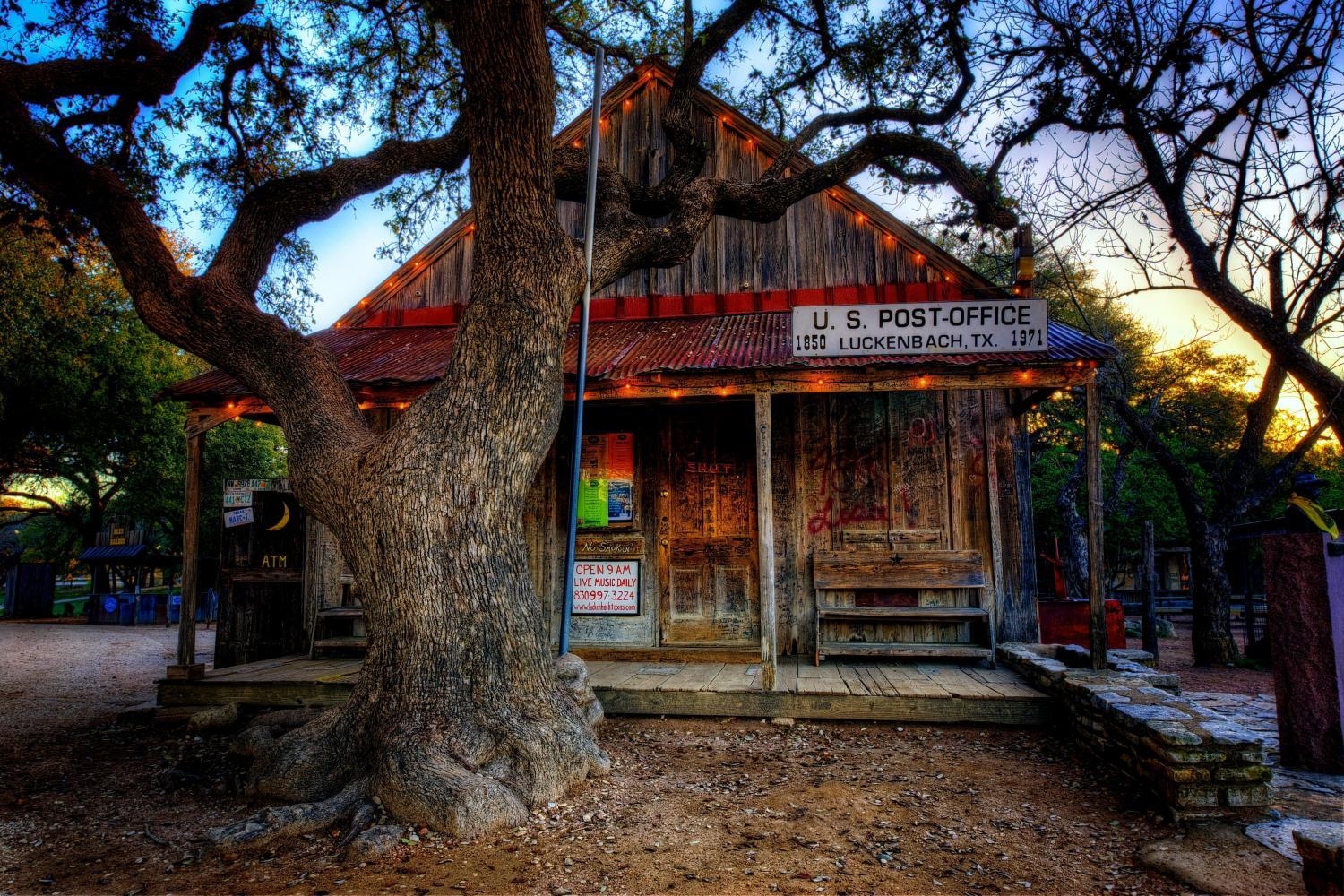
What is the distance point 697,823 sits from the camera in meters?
4.07

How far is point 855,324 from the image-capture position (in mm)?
6156

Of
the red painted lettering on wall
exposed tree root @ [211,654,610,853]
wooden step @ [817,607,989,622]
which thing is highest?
the red painted lettering on wall

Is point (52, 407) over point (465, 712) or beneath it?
over

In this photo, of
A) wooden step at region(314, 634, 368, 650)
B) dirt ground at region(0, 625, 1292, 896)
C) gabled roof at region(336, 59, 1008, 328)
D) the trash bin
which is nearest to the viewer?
dirt ground at region(0, 625, 1292, 896)

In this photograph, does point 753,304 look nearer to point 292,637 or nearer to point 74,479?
point 292,637

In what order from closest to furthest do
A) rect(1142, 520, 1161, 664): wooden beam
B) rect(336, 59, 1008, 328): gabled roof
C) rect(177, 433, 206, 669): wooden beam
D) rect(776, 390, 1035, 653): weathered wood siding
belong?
rect(177, 433, 206, 669): wooden beam, rect(776, 390, 1035, 653): weathered wood siding, rect(336, 59, 1008, 328): gabled roof, rect(1142, 520, 1161, 664): wooden beam

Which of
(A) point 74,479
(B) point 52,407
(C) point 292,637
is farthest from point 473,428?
(A) point 74,479

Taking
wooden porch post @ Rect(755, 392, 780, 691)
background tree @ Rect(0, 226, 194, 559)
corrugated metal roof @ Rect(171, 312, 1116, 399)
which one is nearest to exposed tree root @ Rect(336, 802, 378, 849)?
wooden porch post @ Rect(755, 392, 780, 691)

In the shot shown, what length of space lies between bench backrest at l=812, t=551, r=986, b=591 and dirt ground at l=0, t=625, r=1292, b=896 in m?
1.97

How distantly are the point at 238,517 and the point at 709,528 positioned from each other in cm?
524

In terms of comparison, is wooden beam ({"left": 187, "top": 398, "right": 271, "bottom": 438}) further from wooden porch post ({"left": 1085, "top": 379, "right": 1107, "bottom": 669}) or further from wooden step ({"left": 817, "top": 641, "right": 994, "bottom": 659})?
wooden porch post ({"left": 1085, "top": 379, "right": 1107, "bottom": 669})

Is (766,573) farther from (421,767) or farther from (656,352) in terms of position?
(421,767)

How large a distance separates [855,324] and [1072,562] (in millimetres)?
11065

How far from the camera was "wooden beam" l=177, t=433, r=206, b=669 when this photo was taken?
6992 mm
